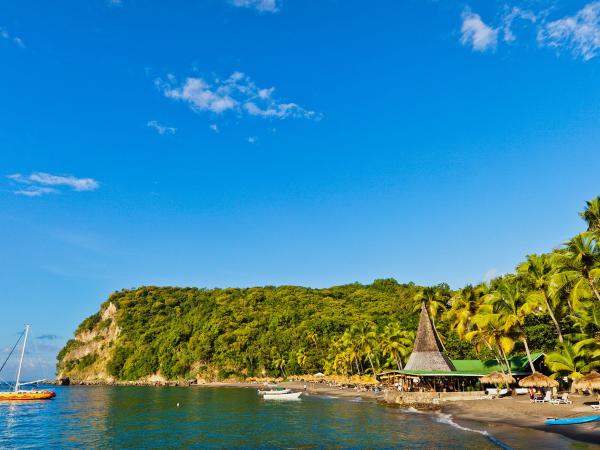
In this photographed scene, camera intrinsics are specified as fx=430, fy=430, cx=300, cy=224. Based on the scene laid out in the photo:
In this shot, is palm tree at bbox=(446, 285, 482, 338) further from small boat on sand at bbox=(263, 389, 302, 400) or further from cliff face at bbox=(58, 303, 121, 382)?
cliff face at bbox=(58, 303, 121, 382)

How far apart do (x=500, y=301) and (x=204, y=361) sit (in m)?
102

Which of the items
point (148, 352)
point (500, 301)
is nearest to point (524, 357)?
point (500, 301)

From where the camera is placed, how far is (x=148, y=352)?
447ft

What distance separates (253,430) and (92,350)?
14521 cm

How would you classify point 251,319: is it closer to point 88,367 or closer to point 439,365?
point 88,367

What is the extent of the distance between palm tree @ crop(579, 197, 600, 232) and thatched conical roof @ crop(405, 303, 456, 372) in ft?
63.6

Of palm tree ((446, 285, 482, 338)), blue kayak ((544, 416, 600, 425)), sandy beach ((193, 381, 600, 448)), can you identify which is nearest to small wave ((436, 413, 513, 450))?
sandy beach ((193, 381, 600, 448))

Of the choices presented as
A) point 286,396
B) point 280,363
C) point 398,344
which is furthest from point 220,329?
point 398,344

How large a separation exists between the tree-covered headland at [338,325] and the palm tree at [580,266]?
0.08 m

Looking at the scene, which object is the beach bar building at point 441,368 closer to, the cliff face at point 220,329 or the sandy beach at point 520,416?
the sandy beach at point 520,416

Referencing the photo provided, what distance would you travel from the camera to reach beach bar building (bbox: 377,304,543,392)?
42.1 meters

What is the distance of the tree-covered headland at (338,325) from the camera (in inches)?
1323

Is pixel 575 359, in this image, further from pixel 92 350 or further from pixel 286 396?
pixel 92 350

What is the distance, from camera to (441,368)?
4478 cm
